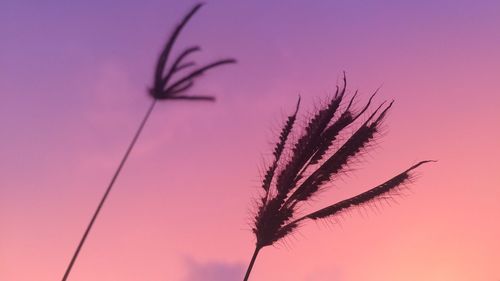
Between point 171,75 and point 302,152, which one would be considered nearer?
point 302,152

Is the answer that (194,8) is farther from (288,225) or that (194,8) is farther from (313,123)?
(288,225)

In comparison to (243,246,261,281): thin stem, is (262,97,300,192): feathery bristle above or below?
above

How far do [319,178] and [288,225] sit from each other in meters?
0.94

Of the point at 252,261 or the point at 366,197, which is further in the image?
the point at 366,197

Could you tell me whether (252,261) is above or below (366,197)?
below

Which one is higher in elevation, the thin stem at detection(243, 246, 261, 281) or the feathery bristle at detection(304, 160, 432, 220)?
the feathery bristle at detection(304, 160, 432, 220)

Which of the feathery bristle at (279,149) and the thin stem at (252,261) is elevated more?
the feathery bristle at (279,149)

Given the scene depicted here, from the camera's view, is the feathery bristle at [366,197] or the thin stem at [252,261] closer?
the thin stem at [252,261]

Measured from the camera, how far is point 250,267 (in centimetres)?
771

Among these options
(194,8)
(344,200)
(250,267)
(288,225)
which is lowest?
(250,267)

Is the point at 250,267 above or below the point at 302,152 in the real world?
below

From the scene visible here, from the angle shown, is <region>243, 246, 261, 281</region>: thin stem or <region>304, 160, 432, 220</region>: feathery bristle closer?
<region>243, 246, 261, 281</region>: thin stem

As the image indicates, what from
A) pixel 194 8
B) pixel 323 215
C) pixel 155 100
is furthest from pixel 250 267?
pixel 194 8

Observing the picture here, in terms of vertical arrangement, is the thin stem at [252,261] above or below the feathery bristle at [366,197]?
below
